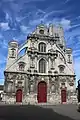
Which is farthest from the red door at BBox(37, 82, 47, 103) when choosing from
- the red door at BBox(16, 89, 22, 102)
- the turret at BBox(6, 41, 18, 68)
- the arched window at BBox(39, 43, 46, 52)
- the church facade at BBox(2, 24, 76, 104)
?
the turret at BBox(6, 41, 18, 68)

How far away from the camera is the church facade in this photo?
3291 cm

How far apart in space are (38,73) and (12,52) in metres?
6.42

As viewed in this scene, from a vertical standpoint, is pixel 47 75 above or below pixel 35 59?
below

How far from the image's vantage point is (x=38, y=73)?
1353 inches

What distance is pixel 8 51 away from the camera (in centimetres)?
3506

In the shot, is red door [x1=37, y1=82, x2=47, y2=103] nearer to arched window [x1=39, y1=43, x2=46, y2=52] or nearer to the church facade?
the church facade

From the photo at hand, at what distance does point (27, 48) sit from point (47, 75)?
667 cm

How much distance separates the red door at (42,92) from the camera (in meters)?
33.4

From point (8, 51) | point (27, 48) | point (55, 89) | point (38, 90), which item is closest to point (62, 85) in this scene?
point (55, 89)

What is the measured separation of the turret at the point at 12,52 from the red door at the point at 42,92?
695 cm

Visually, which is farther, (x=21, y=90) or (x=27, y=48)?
(x=27, y=48)

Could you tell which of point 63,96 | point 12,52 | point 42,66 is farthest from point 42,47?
point 63,96

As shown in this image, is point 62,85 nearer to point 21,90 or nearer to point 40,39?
point 21,90

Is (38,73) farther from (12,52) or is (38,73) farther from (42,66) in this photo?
(12,52)
